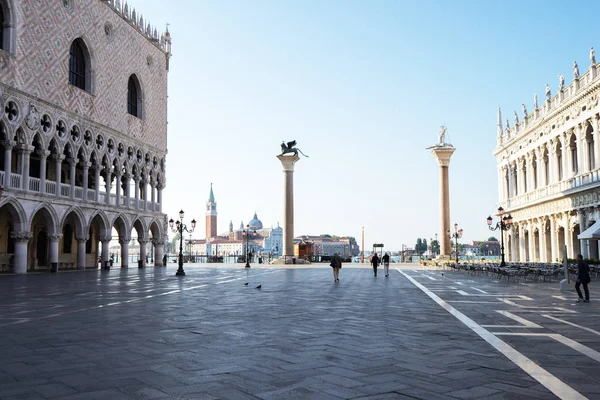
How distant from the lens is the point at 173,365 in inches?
228

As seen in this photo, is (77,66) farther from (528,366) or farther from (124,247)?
(528,366)

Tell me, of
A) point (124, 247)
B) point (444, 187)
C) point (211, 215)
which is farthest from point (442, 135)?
point (211, 215)

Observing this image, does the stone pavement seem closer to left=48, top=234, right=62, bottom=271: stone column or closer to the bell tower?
left=48, top=234, right=62, bottom=271: stone column

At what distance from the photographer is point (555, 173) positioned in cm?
3553

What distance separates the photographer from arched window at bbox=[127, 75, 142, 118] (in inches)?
1644

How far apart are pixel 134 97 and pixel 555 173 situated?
105ft

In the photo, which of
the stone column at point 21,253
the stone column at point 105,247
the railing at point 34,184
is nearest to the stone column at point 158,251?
the stone column at point 105,247

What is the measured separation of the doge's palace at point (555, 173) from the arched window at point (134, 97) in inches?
1208

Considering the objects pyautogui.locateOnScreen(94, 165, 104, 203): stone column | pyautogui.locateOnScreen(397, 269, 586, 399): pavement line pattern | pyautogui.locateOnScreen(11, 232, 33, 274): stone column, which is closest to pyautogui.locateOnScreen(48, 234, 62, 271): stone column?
pyautogui.locateOnScreen(11, 232, 33, 274): stone column

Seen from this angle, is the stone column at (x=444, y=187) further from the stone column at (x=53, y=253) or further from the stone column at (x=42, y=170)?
the stone column at (x=42, y=170)

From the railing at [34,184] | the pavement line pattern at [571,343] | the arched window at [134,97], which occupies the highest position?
the arched window at [134,97]

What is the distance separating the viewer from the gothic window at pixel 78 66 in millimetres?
34031

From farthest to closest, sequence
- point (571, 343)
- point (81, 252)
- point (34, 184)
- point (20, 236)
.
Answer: point (81, 252) → point (34, 184) → point (20, 236) → point (571, 343)

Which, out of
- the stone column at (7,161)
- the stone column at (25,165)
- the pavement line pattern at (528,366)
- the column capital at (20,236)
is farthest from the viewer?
the stone column at (25,165)
